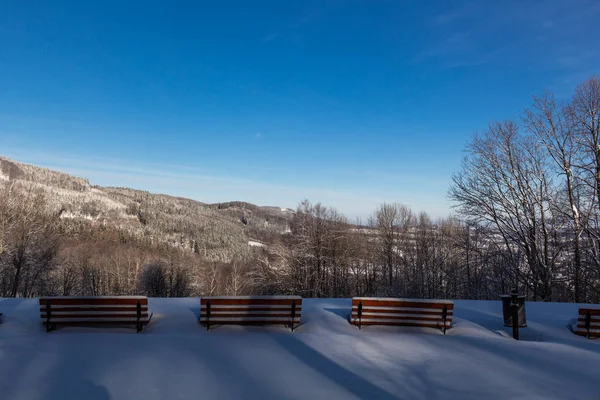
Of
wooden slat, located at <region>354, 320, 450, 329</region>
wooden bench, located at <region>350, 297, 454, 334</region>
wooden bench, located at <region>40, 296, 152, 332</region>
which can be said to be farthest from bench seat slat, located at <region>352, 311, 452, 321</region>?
wooden bench, located at <region>40, 296, 152, 332</region>

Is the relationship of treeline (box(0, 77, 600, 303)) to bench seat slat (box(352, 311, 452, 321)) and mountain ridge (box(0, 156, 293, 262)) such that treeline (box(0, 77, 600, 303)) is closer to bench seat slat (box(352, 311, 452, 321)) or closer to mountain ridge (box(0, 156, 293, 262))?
bench seat slat (box(352, 311, 452, 321))

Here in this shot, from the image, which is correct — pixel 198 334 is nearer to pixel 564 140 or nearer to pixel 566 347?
pixel 566 347

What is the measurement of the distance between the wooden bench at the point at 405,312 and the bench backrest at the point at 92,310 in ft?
16.2

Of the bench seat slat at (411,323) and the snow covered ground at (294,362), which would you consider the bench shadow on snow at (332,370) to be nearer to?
the snow covered ground at (294,362)

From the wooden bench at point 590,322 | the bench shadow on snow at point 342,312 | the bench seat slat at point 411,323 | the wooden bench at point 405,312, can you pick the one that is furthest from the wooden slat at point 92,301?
the wooden bench at point 590,322

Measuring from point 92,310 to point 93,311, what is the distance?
31 mm

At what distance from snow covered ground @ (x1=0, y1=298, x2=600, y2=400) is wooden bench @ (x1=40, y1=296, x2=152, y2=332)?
21 centimetres

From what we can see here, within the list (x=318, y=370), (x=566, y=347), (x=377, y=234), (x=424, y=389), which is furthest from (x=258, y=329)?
(x=377, y=234)

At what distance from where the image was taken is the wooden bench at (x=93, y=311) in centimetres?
763

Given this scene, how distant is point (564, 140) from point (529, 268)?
20.7ft

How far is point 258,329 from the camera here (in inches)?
315

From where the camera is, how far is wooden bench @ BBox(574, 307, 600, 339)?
7898 millimetres

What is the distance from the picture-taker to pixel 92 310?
7727mm

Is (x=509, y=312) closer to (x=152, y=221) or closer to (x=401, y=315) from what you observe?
(x=401, y=315)
